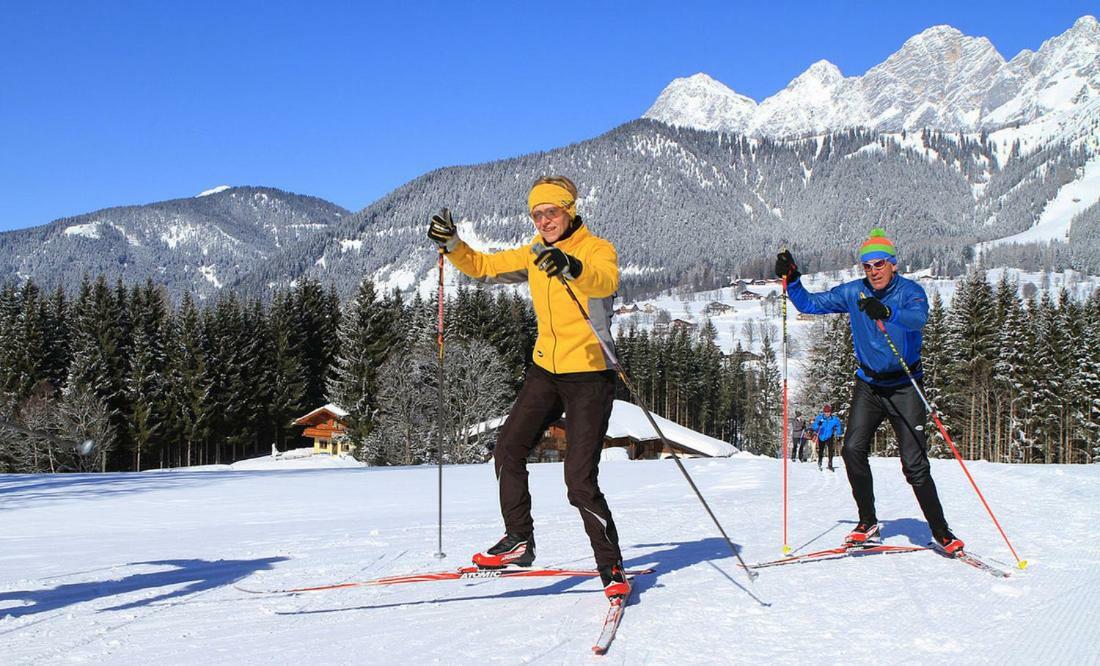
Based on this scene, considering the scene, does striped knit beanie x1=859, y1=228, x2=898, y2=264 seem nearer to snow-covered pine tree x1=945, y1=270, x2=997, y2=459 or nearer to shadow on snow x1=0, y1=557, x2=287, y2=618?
shadow on snow x1=0, y1=557, x2=287, y2=618

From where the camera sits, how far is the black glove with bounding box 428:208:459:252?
4747 millimetres

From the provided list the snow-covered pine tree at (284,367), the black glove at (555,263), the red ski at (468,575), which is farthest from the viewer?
the snow-covered pine tree at (284,367)

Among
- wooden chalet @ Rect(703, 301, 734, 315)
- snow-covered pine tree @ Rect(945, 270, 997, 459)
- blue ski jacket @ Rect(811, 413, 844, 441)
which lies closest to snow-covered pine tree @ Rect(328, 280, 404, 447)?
blue ski jacket @ Rect(811, 413, 844, 441)

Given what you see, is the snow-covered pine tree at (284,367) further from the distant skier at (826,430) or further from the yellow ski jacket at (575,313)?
the yellow ski jacket at (575,313)

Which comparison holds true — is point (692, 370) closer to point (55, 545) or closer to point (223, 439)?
point (223, 439)

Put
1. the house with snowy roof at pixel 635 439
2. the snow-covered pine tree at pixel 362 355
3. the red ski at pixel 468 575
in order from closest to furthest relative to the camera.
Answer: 1. the red ski at pixel 468 575
2. the snow-covered pine tree at pixel 362 355
3. the house with snowy roof at pixel 635 439

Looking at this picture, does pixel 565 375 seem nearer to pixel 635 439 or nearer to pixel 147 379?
pixel 635 439

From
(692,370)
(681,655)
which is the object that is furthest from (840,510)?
(692,370)

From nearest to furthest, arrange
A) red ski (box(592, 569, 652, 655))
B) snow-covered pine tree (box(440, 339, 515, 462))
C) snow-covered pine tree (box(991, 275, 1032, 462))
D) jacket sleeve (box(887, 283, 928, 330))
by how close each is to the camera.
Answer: red ski (box(592, 569, 652, 655))
jacket sleeve (box(887, 283, 928, 330))
snow-covered pine tree (box(440, 339, 515, 462))
snow-covered pine tree (box(991, 275, 1032, 462))

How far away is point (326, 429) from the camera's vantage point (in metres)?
51.6

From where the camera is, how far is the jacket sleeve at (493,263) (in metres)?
4.82

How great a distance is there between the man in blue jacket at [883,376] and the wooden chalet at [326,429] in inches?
1774

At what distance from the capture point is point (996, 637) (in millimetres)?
3516

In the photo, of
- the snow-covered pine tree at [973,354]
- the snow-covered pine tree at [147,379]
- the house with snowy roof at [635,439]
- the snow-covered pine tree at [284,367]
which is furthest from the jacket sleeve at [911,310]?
the snow-covered pine tree at [284,367]
